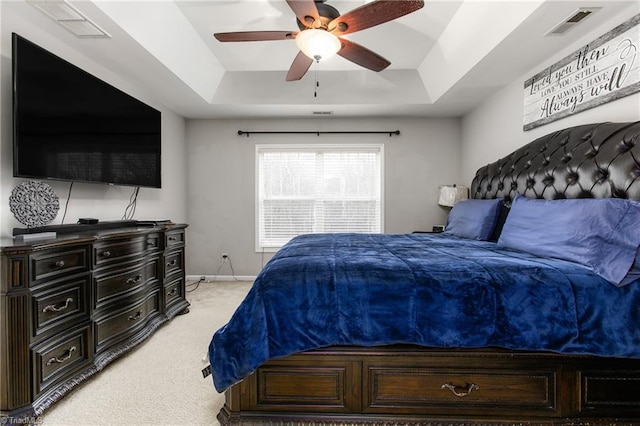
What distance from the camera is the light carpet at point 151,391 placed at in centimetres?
159

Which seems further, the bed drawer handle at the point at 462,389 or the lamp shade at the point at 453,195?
the lamp shade at the point at 453,195

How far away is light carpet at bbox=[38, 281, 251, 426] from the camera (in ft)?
5.22

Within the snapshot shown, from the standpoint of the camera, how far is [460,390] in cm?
141

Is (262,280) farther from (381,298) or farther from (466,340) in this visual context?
(466,340)

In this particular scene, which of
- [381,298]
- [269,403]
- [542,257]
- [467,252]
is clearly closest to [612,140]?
[542,257]

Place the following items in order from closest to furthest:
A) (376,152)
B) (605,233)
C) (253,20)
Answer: (605,233) < (253,20) < (376,152)

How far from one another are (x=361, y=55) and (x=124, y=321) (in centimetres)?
275

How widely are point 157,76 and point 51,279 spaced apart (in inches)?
82.7

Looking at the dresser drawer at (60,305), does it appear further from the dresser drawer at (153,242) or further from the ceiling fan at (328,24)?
the ceiling fan at (328,24)

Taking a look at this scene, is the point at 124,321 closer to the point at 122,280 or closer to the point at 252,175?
the point at 122,280

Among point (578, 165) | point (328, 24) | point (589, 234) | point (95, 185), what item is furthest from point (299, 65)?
point (589, 234)

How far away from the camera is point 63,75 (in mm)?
2084

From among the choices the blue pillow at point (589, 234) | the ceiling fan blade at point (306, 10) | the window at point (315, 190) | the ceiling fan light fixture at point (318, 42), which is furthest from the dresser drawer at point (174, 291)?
the blue pillow at point (589, 234)

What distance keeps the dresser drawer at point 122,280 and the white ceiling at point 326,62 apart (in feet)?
5.69
